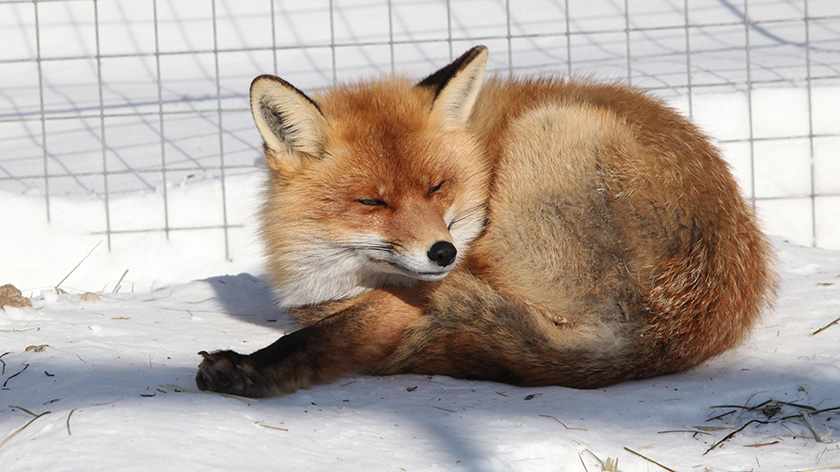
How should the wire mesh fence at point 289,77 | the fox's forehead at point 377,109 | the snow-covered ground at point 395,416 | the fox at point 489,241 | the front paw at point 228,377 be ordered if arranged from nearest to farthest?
the snow-covered ground at point 395,416 → the front paw at point 228,377 → the fox at point 489,241 → the fox's forehead at point 377,109 → the wire mesh fence at point 289,77

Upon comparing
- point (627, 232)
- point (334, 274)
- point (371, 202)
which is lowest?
point (334, 274)

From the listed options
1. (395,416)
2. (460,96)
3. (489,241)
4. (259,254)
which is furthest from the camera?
(259,254)

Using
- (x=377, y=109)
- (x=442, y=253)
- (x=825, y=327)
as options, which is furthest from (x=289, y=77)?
(x=825, y=327)

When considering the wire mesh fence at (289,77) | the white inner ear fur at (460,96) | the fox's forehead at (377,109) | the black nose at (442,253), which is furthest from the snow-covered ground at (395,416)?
the wire mesh fence at (289,77)

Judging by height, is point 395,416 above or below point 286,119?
below

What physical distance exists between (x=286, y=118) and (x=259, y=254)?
2.83 feet

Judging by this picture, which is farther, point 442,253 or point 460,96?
point 460,96

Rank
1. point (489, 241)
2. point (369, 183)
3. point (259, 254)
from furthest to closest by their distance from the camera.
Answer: point (259, 254), point (489, 241), point (369, 183)

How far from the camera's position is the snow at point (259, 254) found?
1313mm

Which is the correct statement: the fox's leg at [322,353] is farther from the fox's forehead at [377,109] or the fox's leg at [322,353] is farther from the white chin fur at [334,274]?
the fox's forehead at [377,109]

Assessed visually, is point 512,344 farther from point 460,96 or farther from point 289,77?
point 289,77

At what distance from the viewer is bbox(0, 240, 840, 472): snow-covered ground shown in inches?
48.4

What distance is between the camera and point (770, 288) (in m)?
2.15

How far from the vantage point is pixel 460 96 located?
2219 mm
